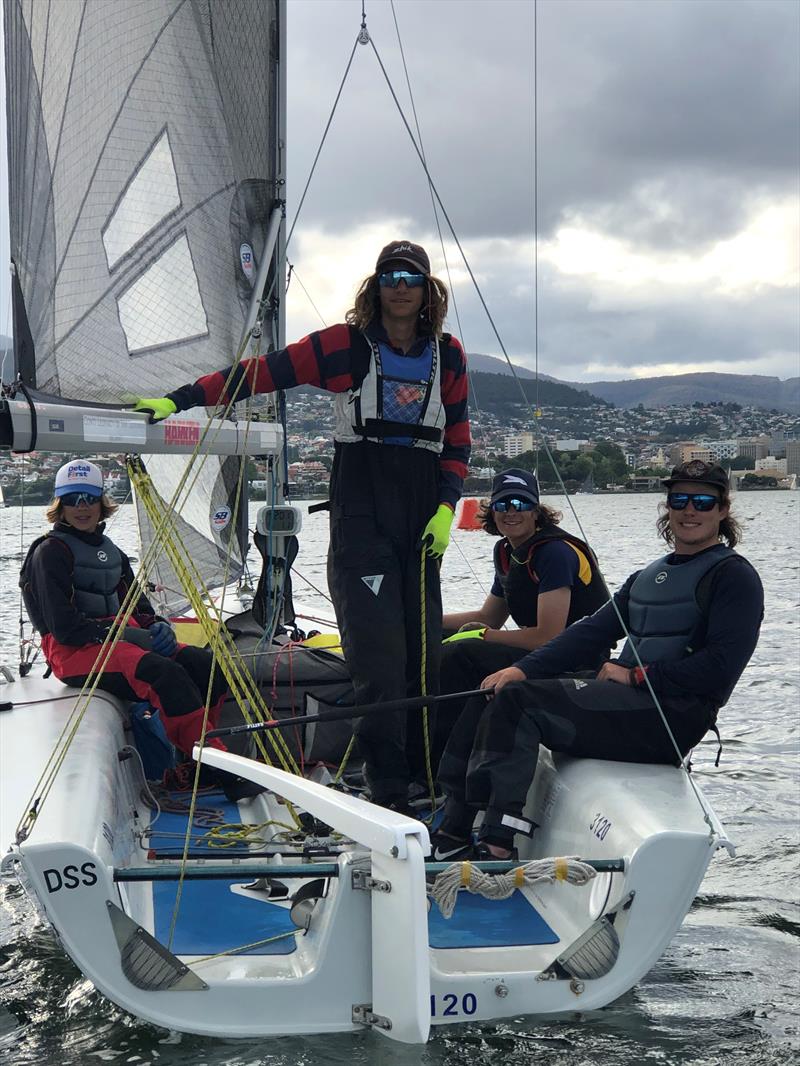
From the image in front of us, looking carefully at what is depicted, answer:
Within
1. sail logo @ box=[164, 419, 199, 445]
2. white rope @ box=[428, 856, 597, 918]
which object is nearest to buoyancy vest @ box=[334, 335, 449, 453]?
sail logo @ box=[164, 419, 199, 445]

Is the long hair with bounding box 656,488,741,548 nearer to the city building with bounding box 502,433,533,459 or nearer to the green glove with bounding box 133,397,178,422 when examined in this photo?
the city building with bounding box 502,433,533,459

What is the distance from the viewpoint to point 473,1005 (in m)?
2.58

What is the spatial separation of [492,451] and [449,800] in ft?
8.47

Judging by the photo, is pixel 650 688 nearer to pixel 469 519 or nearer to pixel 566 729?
pixel 566 729

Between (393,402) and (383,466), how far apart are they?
0.63ft

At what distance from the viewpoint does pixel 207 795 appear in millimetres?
4090

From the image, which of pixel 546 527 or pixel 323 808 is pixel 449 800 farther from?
pixel 546 527

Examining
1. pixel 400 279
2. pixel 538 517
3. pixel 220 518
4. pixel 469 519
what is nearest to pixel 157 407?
pixel 400 279

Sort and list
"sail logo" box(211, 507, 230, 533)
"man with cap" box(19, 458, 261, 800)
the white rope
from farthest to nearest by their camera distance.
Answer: "sail logo" box(211, 507, 230, 533) → "man with cap" box(19, 458, 261, 800) → the white rope

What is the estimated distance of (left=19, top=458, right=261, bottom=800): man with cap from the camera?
3938 millimetres

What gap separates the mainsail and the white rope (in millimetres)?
2779

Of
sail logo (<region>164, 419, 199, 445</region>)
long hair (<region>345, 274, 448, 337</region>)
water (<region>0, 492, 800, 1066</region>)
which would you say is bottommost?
water (<region>0, 492, 800, 1066</region>)

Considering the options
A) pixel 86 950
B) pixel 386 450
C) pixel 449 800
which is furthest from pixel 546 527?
pixel 86 950

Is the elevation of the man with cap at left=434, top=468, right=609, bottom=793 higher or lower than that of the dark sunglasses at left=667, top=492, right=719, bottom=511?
lower
